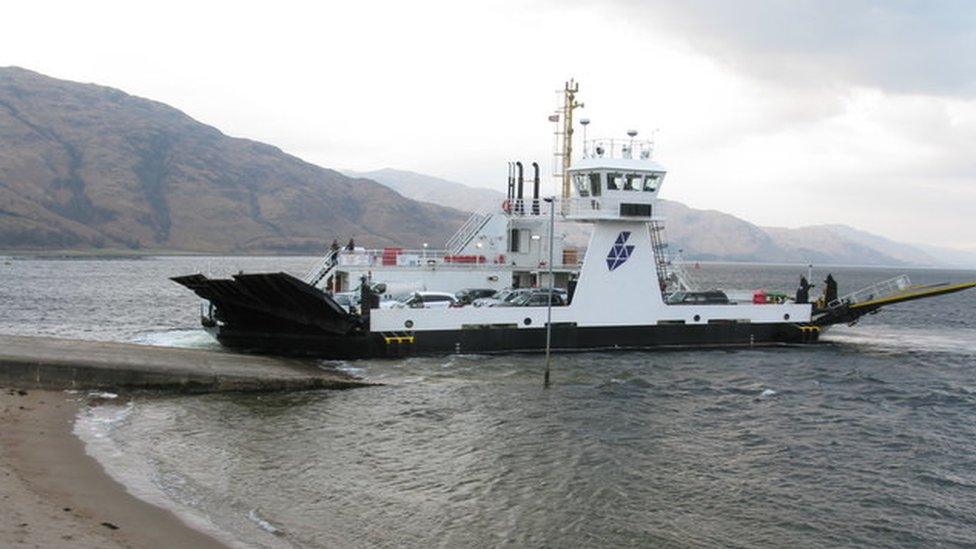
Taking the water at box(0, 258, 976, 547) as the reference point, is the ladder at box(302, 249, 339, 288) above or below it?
above

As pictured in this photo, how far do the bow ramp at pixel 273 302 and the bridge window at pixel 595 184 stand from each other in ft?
39.6

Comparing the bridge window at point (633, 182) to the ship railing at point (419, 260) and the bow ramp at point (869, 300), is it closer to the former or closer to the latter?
the ship railing at point (419, 260)

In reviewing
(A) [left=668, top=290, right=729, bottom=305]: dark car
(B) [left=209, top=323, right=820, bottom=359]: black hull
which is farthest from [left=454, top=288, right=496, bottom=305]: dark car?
(A) [left=668, top=290, right=729, bottom=305]: dark car

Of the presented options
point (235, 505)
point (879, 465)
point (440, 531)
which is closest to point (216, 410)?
point (235, 505)

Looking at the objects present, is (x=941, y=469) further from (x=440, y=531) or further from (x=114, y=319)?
(x=114, y=319)

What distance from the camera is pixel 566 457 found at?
1967cm

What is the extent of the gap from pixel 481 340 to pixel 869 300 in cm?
2037

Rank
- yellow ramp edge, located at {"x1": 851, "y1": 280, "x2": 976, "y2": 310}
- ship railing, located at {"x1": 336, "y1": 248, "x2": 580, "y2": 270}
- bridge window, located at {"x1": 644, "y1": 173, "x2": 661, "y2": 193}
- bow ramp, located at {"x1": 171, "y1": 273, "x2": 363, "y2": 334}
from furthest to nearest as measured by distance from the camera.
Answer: yellow ramp edge, located at {"x1": 851, "y1": 280, "x2": 976, "y2": 310} → ship railing, located at {"x1": 336, "y1": 248, "x2": 580, "y2": 270} → bridge window, located at {"x1": 644, "y1": 173, "x2": 661, "y2": 193} → bow ramp, located at {"x1": 171, "y1": 273, "x2": 363, "y2": 334}

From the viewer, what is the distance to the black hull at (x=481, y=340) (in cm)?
3234

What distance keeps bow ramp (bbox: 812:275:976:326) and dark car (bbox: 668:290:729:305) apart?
18.1ft

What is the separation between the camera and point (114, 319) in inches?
2061

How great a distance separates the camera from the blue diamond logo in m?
35.9

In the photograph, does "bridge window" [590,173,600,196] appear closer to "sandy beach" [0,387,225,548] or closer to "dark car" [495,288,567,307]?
"dark car" [495,288,567,307]

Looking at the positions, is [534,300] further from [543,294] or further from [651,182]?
[651,182]
